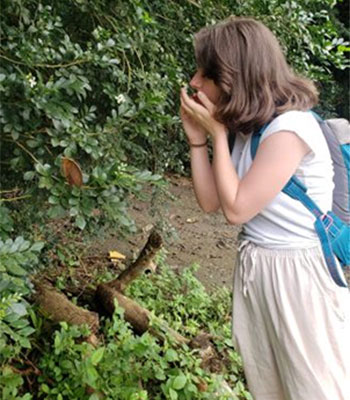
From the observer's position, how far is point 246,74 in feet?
6.19

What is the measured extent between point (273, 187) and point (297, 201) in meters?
0.15

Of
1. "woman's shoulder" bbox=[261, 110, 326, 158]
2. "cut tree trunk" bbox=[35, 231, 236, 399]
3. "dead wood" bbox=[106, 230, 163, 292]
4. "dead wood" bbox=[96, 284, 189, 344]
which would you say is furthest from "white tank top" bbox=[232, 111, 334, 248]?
"dead wood" bbox=[106, 230, 163, 292]

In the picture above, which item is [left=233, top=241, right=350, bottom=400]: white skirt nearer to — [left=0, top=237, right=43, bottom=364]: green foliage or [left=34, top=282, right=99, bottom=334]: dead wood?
[left=0, top=237, right=43, bottom=364]: green foliage

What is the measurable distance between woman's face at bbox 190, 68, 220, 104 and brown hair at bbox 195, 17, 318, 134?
0.03 m

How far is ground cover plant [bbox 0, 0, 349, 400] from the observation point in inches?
80.0

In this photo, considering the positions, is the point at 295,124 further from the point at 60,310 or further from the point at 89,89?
the point at 60,310

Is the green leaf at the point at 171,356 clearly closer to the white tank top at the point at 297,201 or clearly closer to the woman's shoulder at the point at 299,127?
the white tank top at the point at 297,201

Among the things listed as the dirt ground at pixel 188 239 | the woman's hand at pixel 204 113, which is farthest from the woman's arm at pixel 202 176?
the dirt ground at pixel 188 239

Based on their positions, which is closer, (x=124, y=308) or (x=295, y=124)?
(x=295, y=124)

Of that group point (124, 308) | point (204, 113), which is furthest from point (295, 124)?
point (124, 308)

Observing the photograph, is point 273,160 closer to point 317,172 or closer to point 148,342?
point 317,172

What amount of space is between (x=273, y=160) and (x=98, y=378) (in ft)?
4.45

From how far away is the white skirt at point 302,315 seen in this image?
1964 mm

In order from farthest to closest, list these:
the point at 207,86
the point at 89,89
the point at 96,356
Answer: the point at 96,356
the point at 89,89
the point at 207,86
